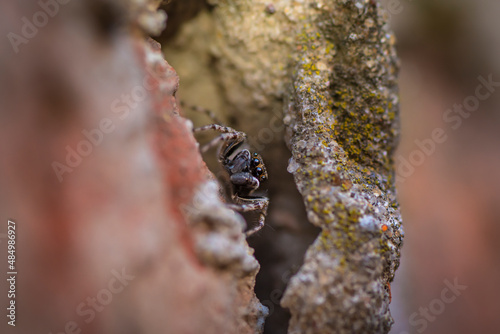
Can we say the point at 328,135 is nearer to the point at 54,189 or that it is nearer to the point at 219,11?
the point at 219,11

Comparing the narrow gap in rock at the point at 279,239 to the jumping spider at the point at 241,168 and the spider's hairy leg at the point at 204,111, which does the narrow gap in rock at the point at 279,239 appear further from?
the spider's hairy leg at the point at 204,111

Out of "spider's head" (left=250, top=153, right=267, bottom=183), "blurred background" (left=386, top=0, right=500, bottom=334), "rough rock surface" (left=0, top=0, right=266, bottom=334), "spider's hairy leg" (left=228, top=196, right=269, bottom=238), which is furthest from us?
"blurred background" (left=386, top=0, right=500, bottom=334)

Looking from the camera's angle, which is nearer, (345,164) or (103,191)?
(103,191)

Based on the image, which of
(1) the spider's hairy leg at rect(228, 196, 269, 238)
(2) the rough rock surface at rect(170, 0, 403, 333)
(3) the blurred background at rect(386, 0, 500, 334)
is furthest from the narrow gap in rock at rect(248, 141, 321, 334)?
(3) the blurred background at rect(386, 0, 500, 334)

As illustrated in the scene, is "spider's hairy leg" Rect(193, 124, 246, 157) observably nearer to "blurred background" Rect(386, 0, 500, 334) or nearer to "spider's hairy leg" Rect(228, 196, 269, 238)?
"spider's hairy leg" Rect(228, 196, 269, 238)

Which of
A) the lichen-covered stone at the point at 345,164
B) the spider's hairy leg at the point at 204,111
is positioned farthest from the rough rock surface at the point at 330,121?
the spider's hairy leg at the point at 204,111

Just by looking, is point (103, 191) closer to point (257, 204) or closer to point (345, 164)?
point (257, 204)

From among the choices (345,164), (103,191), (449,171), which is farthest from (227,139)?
(449,171)
